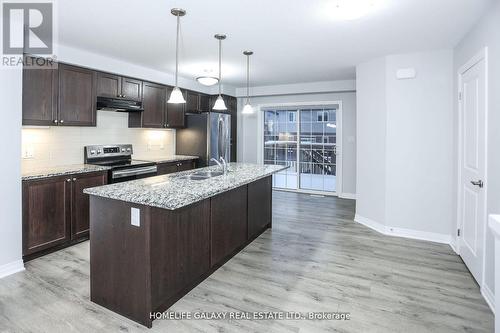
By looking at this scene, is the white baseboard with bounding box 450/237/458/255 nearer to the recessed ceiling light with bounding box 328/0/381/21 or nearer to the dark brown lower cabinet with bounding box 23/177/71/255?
the recessed ceiling light with bounding box 328/0/381/21

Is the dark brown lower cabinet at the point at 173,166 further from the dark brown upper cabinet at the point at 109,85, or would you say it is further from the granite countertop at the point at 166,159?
the dark brown upper cabinet at the point at 109,85

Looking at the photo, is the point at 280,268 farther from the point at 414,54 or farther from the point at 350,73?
the point at 350,73

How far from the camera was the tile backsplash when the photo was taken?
11.9ft

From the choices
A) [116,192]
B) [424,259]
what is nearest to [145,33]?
[116,192]

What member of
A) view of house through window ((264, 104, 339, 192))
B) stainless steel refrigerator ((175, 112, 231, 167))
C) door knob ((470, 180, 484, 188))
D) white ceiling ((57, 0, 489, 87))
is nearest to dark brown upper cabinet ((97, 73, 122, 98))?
white ceiling ((57, 0, 489, 87))

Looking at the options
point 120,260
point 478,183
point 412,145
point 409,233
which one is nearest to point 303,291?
point 120,260

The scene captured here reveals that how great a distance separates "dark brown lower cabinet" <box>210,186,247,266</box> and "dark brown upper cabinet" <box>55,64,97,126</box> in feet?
7.53

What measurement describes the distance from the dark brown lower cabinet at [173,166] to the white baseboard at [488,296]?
4.21 meters

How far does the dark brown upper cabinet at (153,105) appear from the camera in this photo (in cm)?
484

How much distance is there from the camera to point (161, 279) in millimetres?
2182

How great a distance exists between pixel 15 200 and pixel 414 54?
4.84 meters

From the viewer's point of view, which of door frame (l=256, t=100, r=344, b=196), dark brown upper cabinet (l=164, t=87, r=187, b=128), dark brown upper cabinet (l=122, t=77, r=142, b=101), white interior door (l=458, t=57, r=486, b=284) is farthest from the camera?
door frame (l=256, t=100, r=344, b=196)

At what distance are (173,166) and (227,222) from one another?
2.38 meters

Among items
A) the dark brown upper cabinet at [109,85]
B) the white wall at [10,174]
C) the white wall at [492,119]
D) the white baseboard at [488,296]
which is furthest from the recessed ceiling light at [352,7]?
the dark brown upper cabinet at [109,85]
